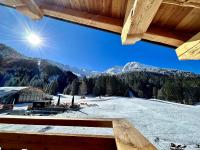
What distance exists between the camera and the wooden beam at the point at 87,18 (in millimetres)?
2342

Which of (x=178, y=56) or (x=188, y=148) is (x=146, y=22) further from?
(x=188, y=148)

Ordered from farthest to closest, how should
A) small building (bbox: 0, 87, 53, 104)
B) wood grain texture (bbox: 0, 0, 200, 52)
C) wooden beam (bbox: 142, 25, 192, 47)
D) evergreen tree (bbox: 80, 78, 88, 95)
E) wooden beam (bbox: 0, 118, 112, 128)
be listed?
evergreen tree (bbox: 80, 78, 88, 95) → small building (bbox: 0, 87, 53, 104) → wooden beam (bbox: 142, 25, 192, 47) → wooden beam (bbox: 0, 118, 112, 128) → wood grain texture (bbox: 0, 0, 200, 52)

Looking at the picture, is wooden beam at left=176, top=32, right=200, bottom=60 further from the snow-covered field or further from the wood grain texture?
the snow-covered field

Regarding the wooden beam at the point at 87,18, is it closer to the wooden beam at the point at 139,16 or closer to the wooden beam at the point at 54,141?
the wooden beam at the point at 139,16

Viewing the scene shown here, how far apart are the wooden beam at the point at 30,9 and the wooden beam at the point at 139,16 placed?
1.25 metres

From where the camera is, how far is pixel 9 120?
2168 millimetres

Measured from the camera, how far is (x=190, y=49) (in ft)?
6.70

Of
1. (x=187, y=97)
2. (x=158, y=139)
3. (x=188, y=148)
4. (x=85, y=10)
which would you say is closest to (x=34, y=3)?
(x=85, y=10)

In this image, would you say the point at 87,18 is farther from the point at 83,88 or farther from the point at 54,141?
the point at 83,88

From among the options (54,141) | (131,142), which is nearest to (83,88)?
(54,141)

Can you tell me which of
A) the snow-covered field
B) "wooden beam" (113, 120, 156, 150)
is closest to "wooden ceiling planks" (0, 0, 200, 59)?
"wooden beam" (113, 120, 156, 150)

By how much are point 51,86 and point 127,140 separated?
80.9 metres

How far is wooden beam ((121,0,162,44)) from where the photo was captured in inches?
54.1

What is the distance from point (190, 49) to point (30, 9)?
200cm
